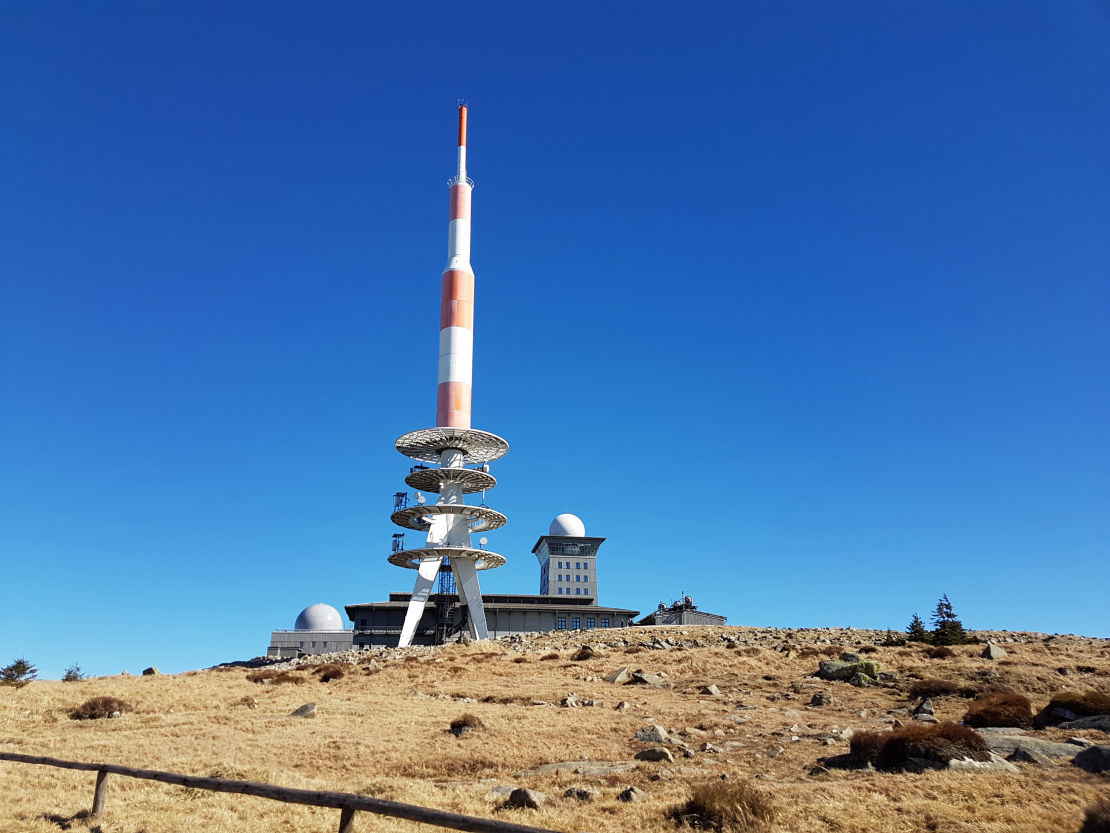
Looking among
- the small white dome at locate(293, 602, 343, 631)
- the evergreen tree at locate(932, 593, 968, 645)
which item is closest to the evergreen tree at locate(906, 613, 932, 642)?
the evergreen tree at locate(932, 593, 968, 645)

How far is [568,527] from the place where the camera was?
4599 inches

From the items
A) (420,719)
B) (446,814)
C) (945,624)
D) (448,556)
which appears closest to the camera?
(446,814)

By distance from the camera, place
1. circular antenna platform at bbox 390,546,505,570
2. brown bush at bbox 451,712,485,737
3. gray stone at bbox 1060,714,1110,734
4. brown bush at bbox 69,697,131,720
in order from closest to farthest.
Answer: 1. gray stone at bbox 1060,714,1110,734
2. brown bush at bbox 451,712,485,737
3. brown bush at bbox 69,697,131,720
4. circular antenna platform at bbox 390,546,505,570

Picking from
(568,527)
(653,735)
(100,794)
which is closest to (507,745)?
(653,735)

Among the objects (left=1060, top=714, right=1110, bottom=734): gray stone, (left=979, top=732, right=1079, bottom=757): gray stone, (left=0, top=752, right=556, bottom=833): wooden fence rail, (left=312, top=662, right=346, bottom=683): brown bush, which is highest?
(left=312, top=662, right=346, bottom=683): brown bush

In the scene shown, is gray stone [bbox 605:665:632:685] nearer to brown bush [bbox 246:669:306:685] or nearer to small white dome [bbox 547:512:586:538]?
brown bush [bbox 246:669:306:685]

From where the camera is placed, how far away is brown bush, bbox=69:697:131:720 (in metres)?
31.7

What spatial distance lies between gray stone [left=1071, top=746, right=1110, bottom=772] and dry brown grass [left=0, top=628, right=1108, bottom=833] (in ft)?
1.08

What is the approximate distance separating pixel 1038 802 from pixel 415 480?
64750 millimetres

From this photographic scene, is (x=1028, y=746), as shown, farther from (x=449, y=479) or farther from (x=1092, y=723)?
(x=449, y=479)

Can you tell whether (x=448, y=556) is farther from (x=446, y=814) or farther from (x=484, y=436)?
(x=446, y=814)

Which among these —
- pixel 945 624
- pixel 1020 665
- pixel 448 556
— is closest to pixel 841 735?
pixel 1020 665

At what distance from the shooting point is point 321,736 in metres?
24.9

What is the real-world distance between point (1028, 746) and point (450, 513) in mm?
58031
